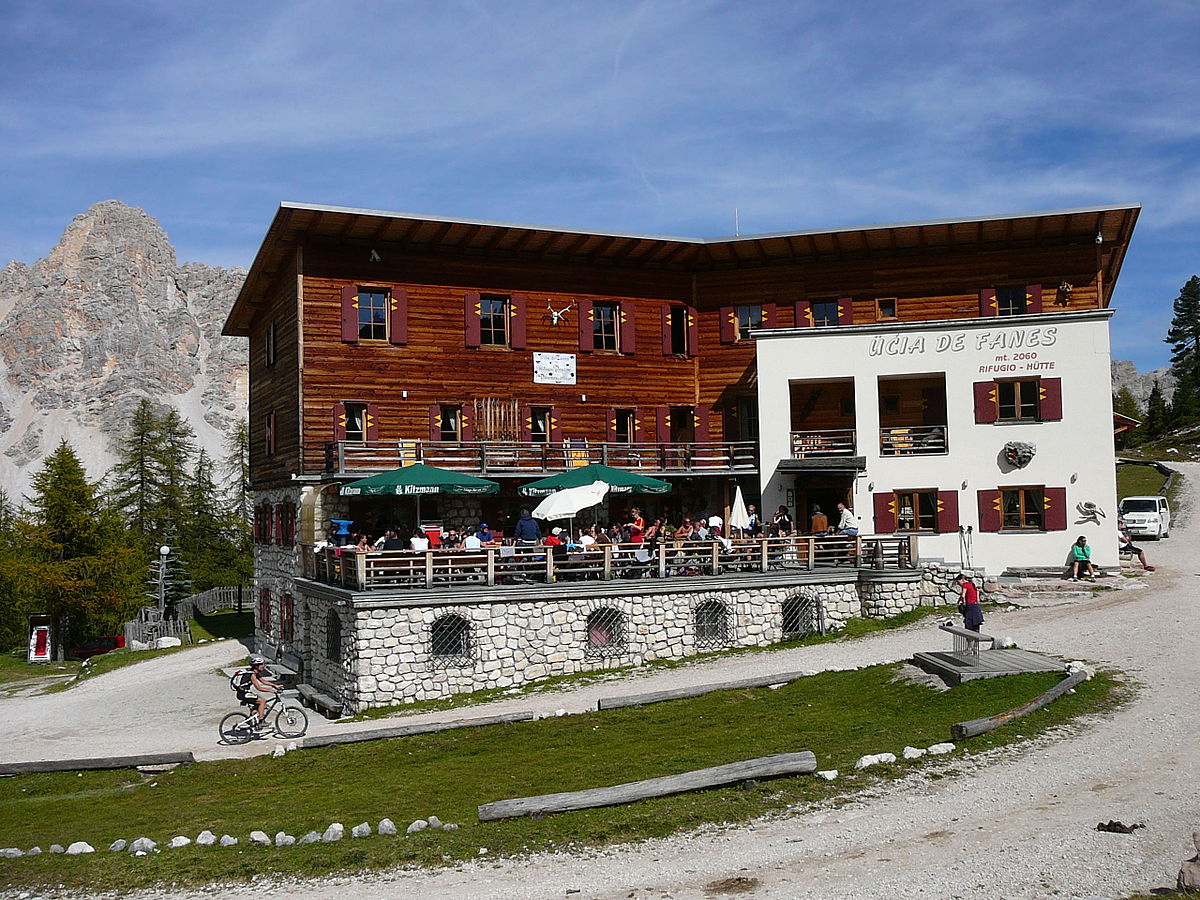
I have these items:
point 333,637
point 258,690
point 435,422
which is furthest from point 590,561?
point 435,422

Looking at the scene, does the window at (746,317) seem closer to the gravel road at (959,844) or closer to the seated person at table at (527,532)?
the seated person at table at (527,532)

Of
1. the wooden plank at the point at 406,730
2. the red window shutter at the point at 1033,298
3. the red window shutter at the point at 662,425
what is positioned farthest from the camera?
the red window shutter at the point at 662,425

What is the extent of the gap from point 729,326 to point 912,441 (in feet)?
22.8

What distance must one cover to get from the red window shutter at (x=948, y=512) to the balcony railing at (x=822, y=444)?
281 cm

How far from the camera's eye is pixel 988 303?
32.0 metres

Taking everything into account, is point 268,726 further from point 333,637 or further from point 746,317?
point 746,317

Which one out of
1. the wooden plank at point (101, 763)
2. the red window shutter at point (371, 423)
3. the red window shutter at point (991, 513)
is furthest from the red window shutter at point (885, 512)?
the wooden plank at point (101, 763)

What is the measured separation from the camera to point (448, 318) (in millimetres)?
30500

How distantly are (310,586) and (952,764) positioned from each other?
666 inches

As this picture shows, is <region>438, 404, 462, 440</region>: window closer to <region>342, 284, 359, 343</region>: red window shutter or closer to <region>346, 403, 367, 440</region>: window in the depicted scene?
<region>346, 403, 367, 440</region>: window

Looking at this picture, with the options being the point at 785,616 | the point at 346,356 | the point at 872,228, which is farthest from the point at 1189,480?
the point at 346,356

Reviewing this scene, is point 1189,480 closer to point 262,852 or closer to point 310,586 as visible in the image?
point 310,586

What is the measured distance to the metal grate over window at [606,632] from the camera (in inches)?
920

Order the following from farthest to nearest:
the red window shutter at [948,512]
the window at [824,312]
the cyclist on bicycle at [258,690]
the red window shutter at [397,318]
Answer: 1. the window at [824,312]
2. the red window shutter at [397,318]
3. the red window shutter at [948,512]
4. the cyclist on bicycle at [258,690]
